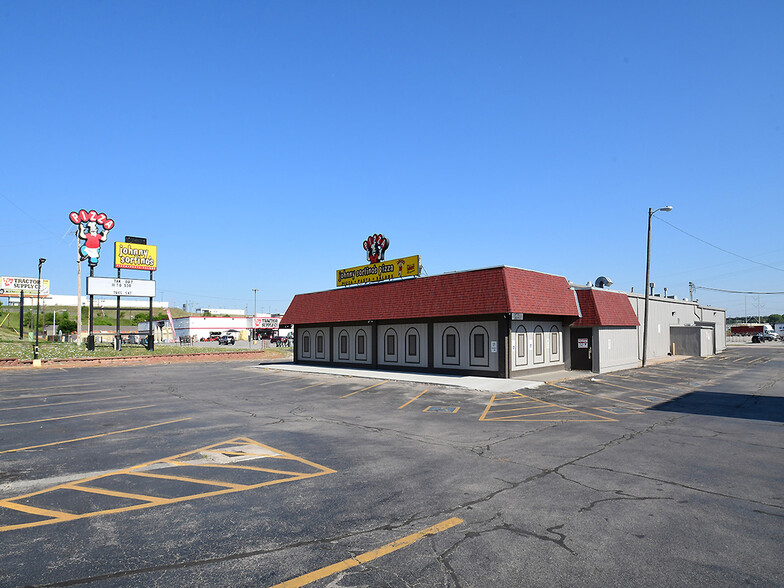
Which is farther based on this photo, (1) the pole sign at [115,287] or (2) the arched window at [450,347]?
(1) the pole sign at [115,287]

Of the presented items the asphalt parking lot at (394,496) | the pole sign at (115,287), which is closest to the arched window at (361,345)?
the asphalt parking lot at (394,496)

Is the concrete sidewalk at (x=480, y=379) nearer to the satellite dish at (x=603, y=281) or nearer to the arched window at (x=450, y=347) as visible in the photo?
the arched window at (x=450, y=347)

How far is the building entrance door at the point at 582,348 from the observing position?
30.2 m

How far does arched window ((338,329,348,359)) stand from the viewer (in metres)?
37.0

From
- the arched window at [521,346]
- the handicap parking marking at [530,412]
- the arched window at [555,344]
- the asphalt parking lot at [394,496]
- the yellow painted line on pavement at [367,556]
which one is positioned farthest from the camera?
the arched window at [555,344]

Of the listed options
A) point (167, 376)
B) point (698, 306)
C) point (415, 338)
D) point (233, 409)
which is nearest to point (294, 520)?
point (233, 409)

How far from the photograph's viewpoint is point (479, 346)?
27.6 metres

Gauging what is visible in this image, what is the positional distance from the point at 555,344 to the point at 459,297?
25.5 ft

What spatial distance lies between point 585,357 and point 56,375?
34.0 m

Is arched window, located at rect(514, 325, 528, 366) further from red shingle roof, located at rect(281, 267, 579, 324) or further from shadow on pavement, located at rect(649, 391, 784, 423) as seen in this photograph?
shadow on pavement, located at rect(649, 391, 784, 423)

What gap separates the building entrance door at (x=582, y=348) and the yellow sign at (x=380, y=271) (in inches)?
439

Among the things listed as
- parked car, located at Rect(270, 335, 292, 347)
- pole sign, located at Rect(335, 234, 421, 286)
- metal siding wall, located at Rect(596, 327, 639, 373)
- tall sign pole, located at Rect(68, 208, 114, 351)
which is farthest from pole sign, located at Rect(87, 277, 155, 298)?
metal siding wall, located at Rect(596, 327, 639, 373)

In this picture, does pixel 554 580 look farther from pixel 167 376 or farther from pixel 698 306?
pixel 698 306

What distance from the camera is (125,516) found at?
7.05 metres
